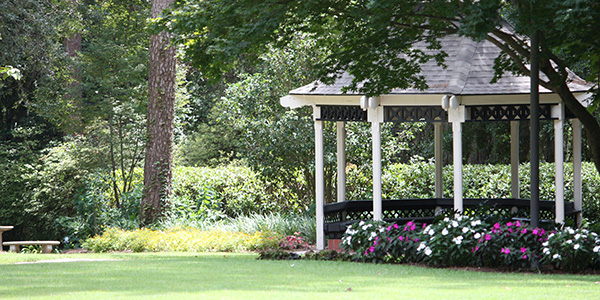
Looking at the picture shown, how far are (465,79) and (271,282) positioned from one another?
18.7 feet

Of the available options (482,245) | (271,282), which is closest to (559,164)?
(482,245)

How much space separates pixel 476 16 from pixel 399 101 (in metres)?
3.82

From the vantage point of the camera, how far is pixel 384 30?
10.4 meters

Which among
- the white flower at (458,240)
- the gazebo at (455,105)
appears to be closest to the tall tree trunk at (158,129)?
the gazebo at (455,105)

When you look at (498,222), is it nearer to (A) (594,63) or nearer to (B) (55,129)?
(A) (594,63)

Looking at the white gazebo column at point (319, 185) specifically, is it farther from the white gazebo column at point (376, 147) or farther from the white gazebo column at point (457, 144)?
the white gazebo column at point (457, 144)

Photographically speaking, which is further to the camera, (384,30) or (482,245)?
(384,30)

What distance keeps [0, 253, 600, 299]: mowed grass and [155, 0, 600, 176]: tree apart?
274cm

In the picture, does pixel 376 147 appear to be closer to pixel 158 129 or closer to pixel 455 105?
pixel 455 105

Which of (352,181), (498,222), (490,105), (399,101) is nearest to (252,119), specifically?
(352,181)

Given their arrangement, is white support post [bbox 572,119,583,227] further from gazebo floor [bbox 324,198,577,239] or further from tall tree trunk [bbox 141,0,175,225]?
tall tree trunk [bbox 141,0,175,225]

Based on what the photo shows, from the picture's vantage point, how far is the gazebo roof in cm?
1176

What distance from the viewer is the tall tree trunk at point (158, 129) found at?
1689 centimetres

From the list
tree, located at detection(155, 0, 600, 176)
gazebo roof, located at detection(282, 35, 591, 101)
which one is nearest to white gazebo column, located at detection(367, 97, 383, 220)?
gazebo roof, located at detection(282, 35, 591, 101)
